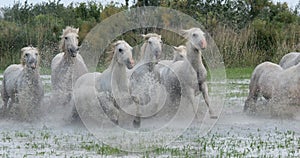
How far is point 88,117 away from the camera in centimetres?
1202

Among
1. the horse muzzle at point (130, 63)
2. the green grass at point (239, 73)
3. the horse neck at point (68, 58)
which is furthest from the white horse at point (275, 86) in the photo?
the green grass at point (239, 73)

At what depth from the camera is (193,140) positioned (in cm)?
1085

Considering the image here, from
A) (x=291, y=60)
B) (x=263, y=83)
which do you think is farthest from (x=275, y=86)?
(x=291, y=60)

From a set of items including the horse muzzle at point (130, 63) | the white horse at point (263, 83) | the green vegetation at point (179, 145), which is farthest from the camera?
the white horse at point (263, 83)

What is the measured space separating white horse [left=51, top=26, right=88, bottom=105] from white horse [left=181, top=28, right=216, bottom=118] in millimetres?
1922

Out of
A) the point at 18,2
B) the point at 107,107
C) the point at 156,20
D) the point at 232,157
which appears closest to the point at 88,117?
the point at 107,107

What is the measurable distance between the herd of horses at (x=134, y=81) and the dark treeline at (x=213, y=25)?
27.4 feet

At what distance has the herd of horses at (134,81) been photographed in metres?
12.0

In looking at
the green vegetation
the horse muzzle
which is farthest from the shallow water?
the horse muzzle

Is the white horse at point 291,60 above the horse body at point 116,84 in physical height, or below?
above

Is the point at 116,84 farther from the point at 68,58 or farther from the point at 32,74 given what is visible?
the point at 68,58

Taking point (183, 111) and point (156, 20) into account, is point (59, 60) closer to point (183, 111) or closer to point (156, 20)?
point (183, 111)

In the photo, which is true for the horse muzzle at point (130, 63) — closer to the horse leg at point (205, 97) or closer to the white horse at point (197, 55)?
the white horse at point (197, 55)

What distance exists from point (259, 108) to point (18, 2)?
20904mm
